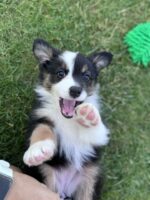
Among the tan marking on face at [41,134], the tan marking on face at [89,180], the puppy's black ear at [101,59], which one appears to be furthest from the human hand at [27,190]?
the puppy's black ear at [101,59]

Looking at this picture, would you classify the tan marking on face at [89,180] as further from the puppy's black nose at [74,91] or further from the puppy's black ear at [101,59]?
the puppy's black ear at [101,59]

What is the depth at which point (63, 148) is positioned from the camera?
3.99m

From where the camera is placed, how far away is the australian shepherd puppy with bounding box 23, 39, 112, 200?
382cm

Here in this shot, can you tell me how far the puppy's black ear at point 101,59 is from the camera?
4.22 m

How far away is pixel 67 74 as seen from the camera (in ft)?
12.8

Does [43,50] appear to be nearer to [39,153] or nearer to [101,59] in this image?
[101,59]

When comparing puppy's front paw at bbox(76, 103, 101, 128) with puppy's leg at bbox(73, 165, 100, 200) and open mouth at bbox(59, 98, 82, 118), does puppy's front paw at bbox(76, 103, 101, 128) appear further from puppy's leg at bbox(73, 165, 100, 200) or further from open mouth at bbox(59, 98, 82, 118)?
puppy's leg at bbox(73, 165, 100, 200)

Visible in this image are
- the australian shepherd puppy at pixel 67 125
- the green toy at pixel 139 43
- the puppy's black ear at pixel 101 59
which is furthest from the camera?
the green toy at pixel 139 43

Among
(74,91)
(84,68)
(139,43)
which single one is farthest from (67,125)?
(139,43)

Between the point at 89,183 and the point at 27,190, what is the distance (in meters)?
0.75

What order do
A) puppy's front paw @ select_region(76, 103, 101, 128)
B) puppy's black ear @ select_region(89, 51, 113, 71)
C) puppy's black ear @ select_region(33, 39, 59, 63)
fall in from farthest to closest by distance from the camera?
1. puppy's black ear @ select_region(89, 51, 113, 71)
2. puppy's black ear @ select_region(33, 39, 59, 63)
3. puppy's front paw @ select_region(76, 103, 101, 128)

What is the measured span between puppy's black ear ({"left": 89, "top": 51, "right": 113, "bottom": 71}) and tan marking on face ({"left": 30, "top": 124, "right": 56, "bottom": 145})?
69 cm

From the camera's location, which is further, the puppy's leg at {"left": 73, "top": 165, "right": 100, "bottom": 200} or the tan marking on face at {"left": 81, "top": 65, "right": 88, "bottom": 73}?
the puppy's leg at {"left": 73, "top": 165, "right": 100, "bottom": 200}

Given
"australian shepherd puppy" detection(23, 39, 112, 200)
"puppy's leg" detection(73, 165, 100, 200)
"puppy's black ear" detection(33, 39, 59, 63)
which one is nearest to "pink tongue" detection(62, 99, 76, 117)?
"australian shepherd puppy" detection(23, 39, 112, 200)
